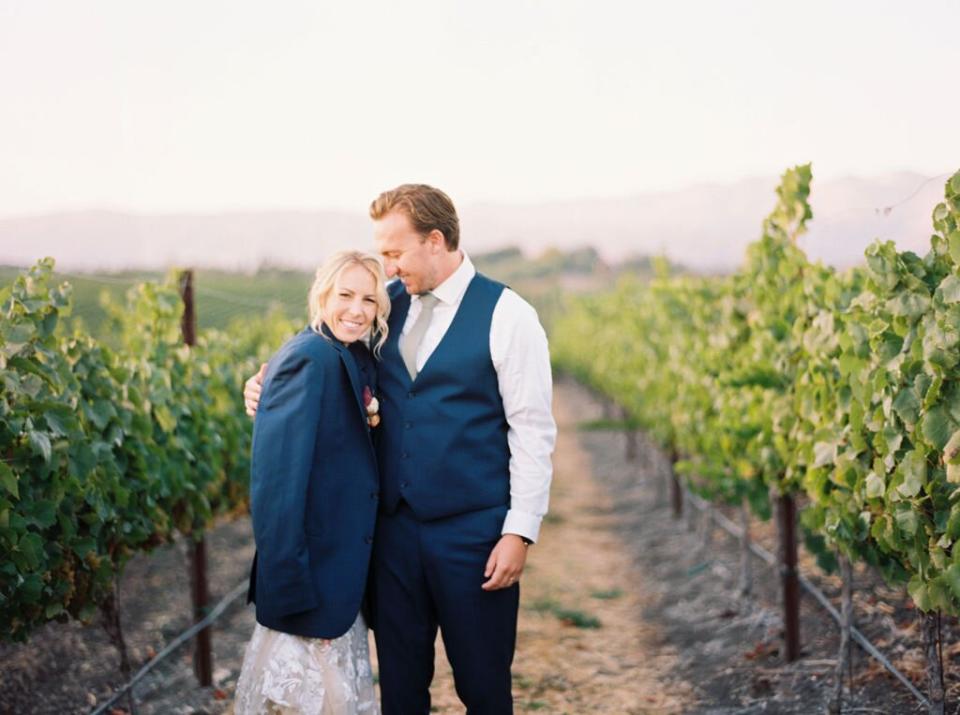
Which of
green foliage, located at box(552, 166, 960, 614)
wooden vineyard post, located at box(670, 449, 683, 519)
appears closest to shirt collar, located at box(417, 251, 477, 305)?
green foliage, located at box(552, 166, 960, 614)

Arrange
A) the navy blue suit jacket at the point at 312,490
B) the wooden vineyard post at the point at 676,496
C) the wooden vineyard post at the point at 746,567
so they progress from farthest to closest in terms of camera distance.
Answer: the wooden vineyard post at the point at 676,496 < the wooden vineyard post at the point at 746,567 < the navy blue suit jacket at the point at 312,490

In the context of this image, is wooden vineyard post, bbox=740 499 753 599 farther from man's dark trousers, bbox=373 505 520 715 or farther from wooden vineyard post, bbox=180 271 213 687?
man's dark trousers, bbox=373 505 520 715

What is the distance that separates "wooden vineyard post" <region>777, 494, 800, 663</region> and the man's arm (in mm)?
2492

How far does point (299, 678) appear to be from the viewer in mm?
2625

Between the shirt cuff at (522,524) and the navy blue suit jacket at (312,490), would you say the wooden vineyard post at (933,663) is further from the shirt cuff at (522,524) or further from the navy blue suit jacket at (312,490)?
the navy blue suit jacket at (312,490)

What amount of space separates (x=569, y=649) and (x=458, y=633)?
9.29 ft

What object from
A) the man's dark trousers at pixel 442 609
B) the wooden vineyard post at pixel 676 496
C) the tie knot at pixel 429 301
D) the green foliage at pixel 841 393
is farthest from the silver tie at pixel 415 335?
the wooden vineyard post at pixel 676 496

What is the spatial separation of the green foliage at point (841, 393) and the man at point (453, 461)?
104cm

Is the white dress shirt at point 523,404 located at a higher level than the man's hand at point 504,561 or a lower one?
higher

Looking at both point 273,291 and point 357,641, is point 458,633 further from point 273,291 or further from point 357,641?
point 273,291

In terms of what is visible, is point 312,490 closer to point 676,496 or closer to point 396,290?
point 396,290

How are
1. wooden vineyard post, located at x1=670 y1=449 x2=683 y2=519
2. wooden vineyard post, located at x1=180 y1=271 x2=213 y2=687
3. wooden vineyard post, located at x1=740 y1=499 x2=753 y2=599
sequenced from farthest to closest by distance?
wooden vineyard post, located at x1=670 y1=449 x2=683 y2=519 → wooden vineyard post, located at x1=740 y1=499 x2=753 y2=599 → wooden vineyard post, located at x1=180 y1=271 x2=213 y2=687

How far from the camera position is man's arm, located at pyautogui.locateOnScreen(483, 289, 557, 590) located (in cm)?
271

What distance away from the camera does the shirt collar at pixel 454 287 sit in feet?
9.32
